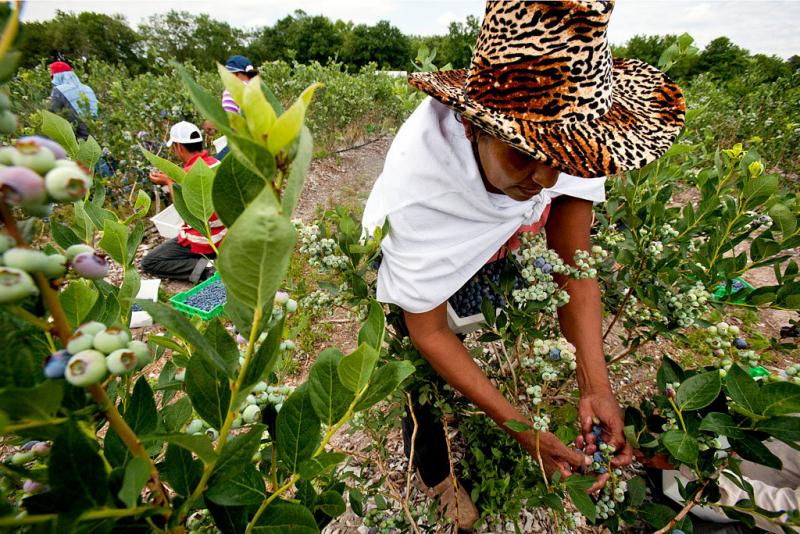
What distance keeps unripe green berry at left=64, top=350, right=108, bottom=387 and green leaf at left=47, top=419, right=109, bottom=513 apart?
0.04m

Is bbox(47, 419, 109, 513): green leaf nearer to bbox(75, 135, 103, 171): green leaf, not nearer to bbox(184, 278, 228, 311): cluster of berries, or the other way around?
bbox(75, 135, 103, 171): green leaf

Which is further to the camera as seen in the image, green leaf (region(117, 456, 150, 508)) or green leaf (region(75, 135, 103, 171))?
green leaf (region(75, 135, 103, 171))

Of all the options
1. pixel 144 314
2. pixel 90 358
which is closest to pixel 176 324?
pixel 90 358

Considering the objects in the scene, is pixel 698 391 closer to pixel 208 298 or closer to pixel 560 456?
pixel 560 456

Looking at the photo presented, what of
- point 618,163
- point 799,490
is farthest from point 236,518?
point 799,490

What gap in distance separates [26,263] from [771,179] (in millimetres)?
1533

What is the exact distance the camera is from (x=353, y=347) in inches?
122

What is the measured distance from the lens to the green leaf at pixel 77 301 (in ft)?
1.57

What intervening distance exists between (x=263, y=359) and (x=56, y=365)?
0.16 metres

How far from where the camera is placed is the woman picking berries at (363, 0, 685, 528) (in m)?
0.79

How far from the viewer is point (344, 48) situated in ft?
119

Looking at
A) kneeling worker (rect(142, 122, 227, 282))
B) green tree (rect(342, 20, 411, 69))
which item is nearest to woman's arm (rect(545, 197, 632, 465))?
kneeling worker (rect(142, 122, 227, 282))

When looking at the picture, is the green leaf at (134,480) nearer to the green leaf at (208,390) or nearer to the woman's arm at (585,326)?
the green leaf at (208,390)

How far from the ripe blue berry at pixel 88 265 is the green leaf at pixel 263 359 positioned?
6.1 inches
